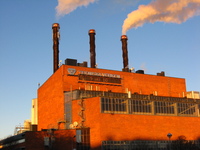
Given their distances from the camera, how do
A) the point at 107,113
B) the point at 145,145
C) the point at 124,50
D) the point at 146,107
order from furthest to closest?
1. the point at 124,50
2. the point at 146,107
3. the point at 145,145
4. the point at 107,113

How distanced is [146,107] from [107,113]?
9875 millimetres

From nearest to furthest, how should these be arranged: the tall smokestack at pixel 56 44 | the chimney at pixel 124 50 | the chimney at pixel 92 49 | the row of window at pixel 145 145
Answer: the row of window at pixel 145 145 → the tall smokestack at pixel 56 44 → the chimney at pixel 92 49 → the chimney at pixel 124 50

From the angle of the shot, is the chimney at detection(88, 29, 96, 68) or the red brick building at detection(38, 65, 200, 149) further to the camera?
the chimney at detection(88, 29, 96, 68)

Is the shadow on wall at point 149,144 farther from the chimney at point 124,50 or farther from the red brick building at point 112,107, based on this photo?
the chimney at point 124,50

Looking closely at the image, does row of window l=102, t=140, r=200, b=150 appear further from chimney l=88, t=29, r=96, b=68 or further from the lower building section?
chimney l=88, t=29, r=96, b=68

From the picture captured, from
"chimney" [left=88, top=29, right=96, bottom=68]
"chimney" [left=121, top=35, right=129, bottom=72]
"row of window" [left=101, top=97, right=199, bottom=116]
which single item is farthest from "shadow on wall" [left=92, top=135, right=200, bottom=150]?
"chimney" [left=121, top=35, right=129, bottom=72]

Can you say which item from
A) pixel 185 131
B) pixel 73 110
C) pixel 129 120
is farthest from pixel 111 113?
pixel 185 131

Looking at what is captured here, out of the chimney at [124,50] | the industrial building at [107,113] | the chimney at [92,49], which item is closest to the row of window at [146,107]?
the industrial building at [107,113]

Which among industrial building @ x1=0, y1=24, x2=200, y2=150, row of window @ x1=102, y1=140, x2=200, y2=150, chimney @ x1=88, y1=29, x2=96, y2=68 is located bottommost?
row of window @ x1=102, y1=140, x2=200, y2=150

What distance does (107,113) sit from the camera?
64.8 m

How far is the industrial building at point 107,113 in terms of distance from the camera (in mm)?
64375

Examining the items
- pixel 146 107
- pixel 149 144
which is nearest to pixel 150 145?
pixel 149 144

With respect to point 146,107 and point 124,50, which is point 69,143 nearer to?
point 146,107

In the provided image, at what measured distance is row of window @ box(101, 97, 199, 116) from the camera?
216ft
